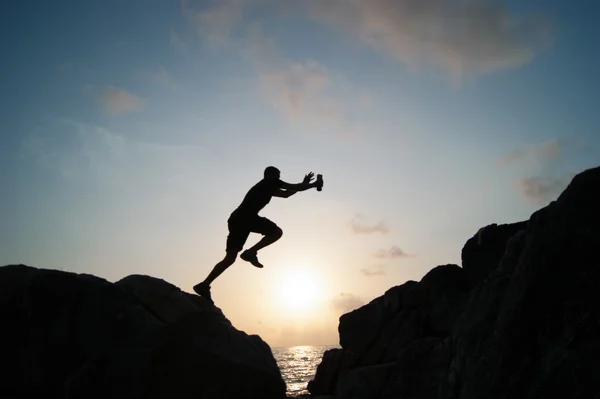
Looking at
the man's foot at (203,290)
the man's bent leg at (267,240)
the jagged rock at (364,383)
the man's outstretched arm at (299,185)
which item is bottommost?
the jagged rock at (364,383)

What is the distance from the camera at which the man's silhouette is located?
1144 centimetres

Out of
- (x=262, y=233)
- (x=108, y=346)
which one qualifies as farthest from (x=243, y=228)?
(x=108, y=346)

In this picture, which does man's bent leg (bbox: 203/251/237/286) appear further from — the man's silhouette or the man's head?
the man's head

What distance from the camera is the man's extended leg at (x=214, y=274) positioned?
11469 millimetres

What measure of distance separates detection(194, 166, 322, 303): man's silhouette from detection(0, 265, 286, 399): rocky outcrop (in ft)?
5.13

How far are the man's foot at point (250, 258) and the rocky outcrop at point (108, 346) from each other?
75.8 inches

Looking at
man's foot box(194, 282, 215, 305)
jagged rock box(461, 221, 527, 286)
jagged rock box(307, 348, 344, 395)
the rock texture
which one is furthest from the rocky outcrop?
jagged rock box(307, 348, 344, 395)

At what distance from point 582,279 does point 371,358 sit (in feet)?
59.1

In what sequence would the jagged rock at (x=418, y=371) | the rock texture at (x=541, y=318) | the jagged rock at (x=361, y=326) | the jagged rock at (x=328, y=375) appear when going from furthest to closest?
the jagged rock at (x=328, y=375), the jagged rock at (x=361, y=326), the jagged rock at (x=418, y=371), the rock texture at (x=541, y=318)

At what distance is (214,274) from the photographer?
38.0 ft

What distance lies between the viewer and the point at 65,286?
933 cm

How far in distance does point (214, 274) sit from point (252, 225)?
168 centimetres

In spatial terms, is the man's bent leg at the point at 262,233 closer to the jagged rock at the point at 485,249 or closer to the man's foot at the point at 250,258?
the man's foot at the point at 250,258

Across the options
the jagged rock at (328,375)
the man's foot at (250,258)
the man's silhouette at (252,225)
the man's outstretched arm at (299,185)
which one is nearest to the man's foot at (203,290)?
the man's silhouette at (252,225)
